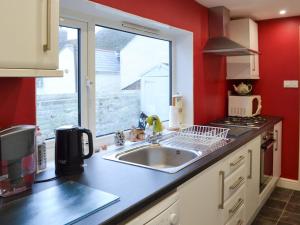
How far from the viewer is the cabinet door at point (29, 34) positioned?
0.98 metres

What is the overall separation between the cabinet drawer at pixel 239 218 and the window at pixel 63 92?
134 centimetres

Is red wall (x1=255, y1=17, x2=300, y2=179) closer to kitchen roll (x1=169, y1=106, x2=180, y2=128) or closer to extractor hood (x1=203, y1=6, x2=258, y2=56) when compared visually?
extractor hood (x1=203, y1=6, x2=258, y2=56)

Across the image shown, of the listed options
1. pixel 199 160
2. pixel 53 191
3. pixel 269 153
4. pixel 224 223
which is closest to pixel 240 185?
pixel 224 223

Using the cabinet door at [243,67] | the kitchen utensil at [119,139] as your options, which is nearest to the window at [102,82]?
the kitchen utensil at [119,139]

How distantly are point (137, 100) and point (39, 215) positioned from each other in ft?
5.57

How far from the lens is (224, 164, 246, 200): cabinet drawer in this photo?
2000 mm

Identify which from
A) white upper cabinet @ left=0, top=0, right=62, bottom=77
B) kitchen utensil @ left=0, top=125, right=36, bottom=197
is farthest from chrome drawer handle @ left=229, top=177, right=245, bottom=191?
white upper cabinet @ left=0, top=0, right=62, bottom=77

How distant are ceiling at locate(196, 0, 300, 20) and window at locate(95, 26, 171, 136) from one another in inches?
27.4

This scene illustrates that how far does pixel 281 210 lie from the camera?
3.00 m

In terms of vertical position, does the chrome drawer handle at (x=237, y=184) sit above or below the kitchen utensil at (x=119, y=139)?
below

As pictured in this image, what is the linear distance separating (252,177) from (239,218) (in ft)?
1.42

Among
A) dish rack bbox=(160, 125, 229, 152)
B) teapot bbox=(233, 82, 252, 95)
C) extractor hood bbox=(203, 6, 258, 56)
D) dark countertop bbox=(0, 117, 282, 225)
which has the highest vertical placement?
extractor hood bbox=(203, 6, 258, 56)

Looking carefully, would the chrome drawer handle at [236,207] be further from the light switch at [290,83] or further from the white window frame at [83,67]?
the light switch at [290,83]

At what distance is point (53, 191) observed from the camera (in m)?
1.23
